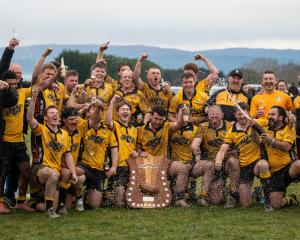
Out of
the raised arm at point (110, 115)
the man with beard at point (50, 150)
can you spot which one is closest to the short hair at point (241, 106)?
the raised arm at point (110, 115)

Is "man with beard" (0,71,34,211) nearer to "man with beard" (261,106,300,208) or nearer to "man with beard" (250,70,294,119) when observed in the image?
"man with beard" (261,106,300,208)

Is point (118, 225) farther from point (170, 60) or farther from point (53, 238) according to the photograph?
point (170, 60)

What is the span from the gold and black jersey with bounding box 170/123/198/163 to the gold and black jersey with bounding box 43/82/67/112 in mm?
1837

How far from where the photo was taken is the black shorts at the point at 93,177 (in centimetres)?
883

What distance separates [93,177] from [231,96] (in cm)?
248

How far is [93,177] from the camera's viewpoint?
8867 millimetres

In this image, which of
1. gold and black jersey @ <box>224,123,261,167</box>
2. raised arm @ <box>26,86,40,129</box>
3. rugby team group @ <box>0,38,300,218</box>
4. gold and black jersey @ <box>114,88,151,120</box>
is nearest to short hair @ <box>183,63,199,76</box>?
rugby team group @ <box>0,38,300,218</box>

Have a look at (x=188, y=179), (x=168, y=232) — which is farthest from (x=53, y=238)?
(x=188, y=179)

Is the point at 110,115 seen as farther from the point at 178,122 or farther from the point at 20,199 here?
the point at 20,199

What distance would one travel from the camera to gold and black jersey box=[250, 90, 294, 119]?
9.62 metres

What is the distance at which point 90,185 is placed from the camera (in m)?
8.91

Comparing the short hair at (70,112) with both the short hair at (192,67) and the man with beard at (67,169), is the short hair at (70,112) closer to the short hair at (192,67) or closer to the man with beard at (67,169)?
the man with beard at (67,169)

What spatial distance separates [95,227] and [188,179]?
7.15ft

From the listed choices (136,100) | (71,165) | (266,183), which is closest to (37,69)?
(136,100)
